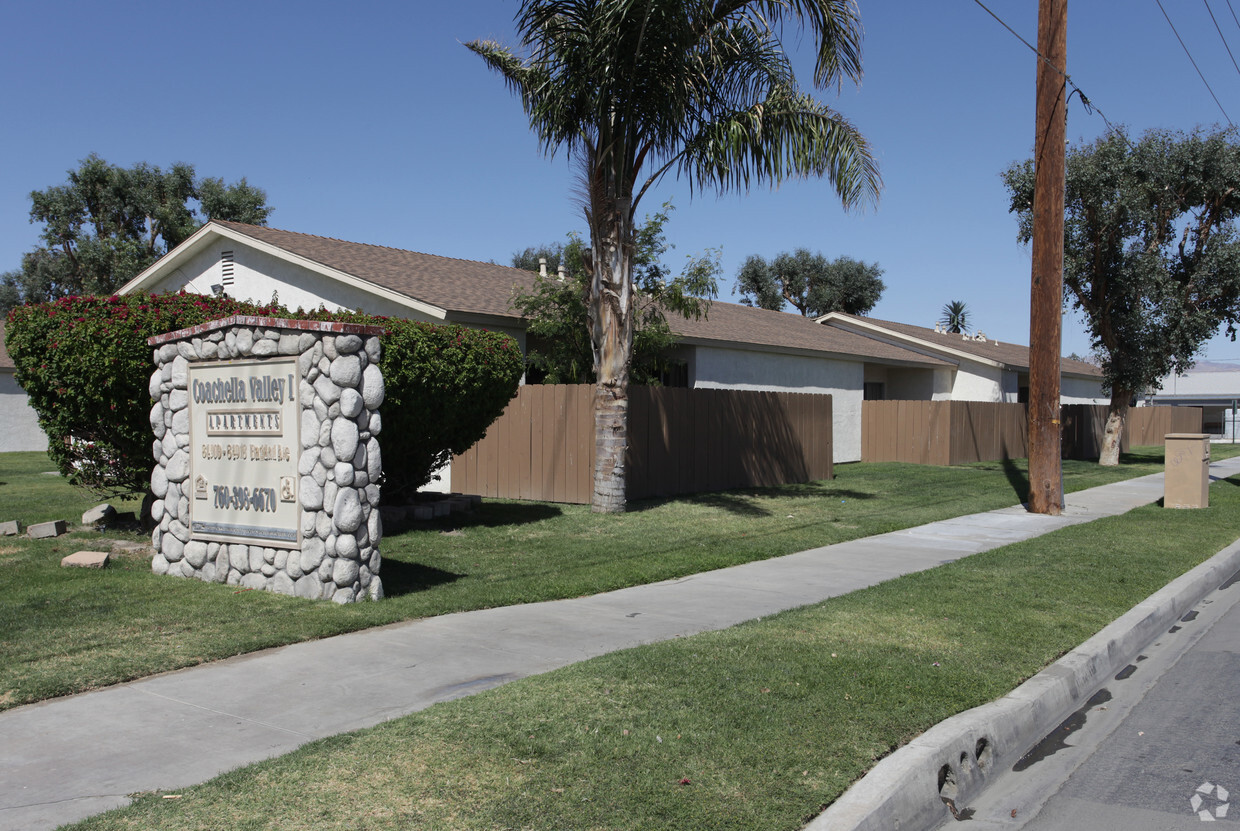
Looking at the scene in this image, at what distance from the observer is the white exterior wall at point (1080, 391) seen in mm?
41656

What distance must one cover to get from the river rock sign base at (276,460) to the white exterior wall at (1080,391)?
3753 centimetres

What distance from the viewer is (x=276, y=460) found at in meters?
8.59

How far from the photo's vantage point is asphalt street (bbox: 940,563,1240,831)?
486 centimetres

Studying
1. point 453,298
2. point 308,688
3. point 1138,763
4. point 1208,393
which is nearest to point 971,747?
point 1138,763

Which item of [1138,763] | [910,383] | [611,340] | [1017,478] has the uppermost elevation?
[910,383]

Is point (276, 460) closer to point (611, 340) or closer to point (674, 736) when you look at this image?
point (674, 736)

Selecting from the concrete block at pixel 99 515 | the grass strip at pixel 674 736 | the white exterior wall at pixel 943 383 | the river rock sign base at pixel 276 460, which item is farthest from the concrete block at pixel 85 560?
the white exterior wall at pixel 943 383

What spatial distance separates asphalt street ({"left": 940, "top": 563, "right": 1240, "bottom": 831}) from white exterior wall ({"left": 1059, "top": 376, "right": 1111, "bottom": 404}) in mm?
35807

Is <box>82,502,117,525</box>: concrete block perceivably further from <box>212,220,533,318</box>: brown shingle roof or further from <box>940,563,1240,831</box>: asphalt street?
<box>940,563,1240,831</box>: asphalt street

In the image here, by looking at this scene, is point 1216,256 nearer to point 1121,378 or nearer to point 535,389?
point 1121,378

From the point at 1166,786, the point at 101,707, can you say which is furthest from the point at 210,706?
the point at 1166,786

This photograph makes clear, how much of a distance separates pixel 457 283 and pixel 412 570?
35.1 feet

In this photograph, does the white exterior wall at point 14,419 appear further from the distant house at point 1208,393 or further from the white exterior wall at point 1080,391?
the distant house at point 1208,393

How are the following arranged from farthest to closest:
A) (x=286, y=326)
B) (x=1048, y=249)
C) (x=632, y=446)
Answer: (x=632, y=446)
(x=1048, y=249)
(x=286, y=326)
